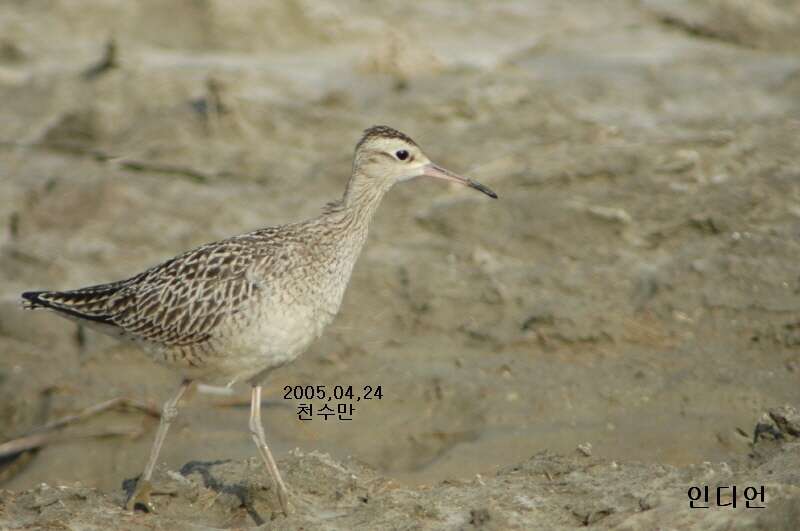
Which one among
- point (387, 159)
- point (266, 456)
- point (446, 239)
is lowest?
point (266, 456)

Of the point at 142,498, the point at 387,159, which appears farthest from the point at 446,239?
the point at 142,498

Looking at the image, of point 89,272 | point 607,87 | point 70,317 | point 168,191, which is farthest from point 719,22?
point 70,317

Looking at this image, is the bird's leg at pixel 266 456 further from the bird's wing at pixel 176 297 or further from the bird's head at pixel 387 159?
the bird's head at pixel 387 159

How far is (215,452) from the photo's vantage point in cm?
985

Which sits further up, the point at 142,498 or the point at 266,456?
the point at 266,456

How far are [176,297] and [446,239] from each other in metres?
4.08

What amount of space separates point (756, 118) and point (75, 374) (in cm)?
682

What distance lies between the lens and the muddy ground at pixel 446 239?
810 cm

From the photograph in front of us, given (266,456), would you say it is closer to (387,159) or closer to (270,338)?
(270,338)

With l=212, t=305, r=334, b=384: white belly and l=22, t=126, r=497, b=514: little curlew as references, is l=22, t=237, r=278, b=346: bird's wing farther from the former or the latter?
l=212, t=305, r=334, b=384: white belly

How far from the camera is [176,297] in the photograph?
26.6ft

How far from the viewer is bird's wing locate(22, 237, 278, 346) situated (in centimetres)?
789

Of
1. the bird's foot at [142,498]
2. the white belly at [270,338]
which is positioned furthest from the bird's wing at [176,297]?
the bird's foot at [142,498]

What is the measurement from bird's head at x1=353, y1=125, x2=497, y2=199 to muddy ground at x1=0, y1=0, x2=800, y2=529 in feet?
6.13
